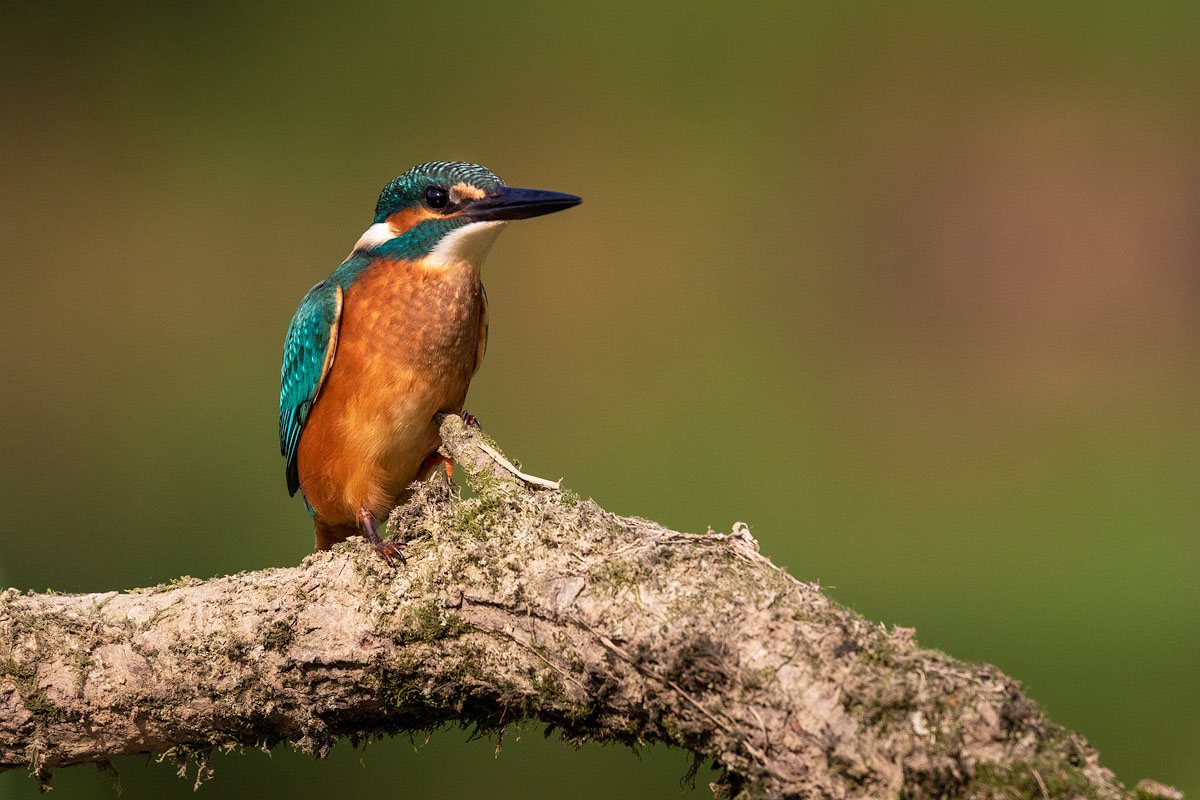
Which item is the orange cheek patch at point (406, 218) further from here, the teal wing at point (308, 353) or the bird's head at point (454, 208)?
the teal wing at point (308, 353)

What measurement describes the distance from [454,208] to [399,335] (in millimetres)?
218

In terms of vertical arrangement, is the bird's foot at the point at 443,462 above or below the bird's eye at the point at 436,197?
below

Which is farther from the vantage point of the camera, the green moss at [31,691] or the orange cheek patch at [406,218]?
the orange cheek patch at [406,218]

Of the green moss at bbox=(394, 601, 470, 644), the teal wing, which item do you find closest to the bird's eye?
the teal wing

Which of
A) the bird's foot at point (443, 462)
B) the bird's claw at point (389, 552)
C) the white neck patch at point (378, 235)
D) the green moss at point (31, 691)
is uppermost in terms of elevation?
the white neck patch at point (378, 235)

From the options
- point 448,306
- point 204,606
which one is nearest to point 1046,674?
point 448,306

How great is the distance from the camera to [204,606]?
1410 millimetres

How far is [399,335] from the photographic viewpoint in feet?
5.52

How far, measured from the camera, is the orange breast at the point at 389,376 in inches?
66.3

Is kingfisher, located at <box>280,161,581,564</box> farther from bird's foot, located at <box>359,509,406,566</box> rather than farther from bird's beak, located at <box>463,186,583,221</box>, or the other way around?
bird's foot, located at <box>359,509,406,566</box>

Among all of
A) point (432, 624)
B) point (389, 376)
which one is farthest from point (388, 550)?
point (389, 376)

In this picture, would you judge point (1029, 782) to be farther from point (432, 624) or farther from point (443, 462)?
point (443, 462)

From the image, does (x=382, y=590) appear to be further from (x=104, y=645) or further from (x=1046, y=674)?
(x=1046, y=674)

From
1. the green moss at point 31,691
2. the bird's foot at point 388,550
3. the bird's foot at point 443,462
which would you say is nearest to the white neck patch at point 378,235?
the bird's foot at point 443,462
